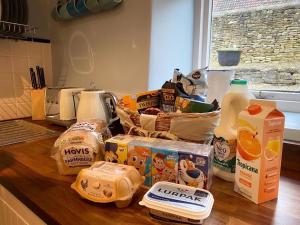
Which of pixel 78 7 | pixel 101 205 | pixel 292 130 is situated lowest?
pixel 101 205

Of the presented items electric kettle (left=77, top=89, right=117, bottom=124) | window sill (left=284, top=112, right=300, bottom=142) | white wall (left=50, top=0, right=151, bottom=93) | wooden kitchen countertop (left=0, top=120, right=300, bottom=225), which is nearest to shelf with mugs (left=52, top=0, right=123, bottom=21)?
white wall (left=50, top=0, right=151, bottom=93)

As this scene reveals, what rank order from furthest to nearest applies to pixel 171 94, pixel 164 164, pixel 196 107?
pixel 171 94, pixel 196 107, pixel 164 164

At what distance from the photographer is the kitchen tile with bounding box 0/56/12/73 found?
4.40 ft

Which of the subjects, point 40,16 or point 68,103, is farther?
point 40,16

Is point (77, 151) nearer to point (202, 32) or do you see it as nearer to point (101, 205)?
point (101, 205)

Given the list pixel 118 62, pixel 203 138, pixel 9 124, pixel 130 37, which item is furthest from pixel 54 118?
pixel 203 138

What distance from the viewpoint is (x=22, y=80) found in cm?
143

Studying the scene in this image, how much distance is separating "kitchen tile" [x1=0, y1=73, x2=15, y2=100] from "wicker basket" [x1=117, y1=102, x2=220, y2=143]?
38.7 inches

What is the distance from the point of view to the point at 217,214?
0.50m

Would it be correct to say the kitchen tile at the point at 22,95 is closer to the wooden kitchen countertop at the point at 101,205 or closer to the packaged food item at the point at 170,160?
the wooden kitchen countertop at the point at 101,205

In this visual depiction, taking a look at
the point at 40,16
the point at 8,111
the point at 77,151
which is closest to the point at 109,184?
the point at 77,151

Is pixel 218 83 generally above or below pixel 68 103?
above

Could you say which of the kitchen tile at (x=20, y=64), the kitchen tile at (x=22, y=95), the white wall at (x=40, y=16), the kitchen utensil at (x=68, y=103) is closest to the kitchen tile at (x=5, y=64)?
the kitchen tile at (x=20, y=64)

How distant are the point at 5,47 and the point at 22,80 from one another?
198 mm
